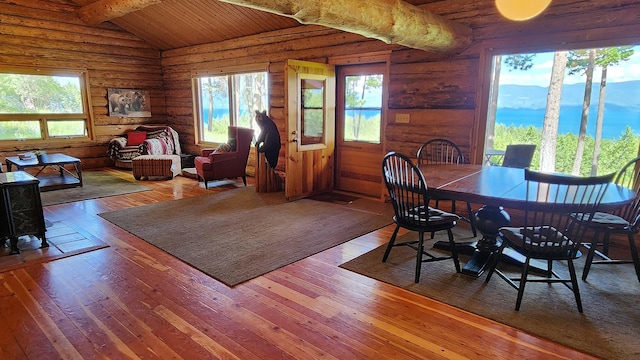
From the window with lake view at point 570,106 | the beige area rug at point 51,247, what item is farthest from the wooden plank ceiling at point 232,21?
the beige area rug at point 51,247

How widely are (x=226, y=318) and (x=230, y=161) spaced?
→ 4.06 metres

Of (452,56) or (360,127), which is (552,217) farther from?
(360,127)

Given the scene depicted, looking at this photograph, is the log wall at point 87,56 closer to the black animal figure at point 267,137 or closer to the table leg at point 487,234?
the black animal figure at point 267,137

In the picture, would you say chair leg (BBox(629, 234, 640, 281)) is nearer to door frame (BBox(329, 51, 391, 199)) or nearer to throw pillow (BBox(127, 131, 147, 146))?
door frame (BBox(329, 51, 391, 199))

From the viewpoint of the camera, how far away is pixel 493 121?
4.94m

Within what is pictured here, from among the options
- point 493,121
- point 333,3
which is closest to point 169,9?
point 333,3

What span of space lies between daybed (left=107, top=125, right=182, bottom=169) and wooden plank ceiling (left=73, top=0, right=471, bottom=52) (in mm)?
1902

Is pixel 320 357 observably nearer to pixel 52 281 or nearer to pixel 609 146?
pixel 52 281

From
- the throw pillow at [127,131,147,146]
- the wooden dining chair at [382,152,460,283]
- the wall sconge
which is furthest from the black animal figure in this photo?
the throw pillow at [127,131,147,146]

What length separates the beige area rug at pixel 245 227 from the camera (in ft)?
10.5

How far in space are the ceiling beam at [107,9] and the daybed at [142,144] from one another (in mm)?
2210

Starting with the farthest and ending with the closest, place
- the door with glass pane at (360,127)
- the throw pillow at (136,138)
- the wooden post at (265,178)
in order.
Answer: the throw pillow at (136,138) → the wooden post at (265,178) → the door with glass pane at (360,127)

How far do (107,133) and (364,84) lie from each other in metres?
5.82

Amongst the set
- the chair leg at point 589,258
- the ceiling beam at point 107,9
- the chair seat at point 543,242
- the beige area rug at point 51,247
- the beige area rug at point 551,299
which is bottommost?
the beige area rug at point 551,299
